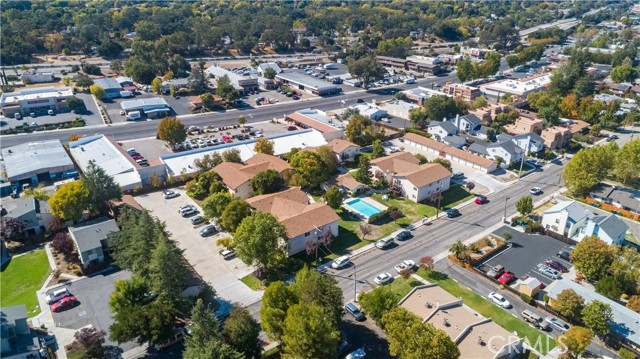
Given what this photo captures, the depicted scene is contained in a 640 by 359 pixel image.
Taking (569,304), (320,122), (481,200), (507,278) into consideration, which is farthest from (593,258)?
(320,122)

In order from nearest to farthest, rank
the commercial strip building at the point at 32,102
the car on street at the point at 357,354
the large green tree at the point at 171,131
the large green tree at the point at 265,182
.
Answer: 1. the car on street at the point at 357,354
2. the large green tree at the point at 265,182
3. the large green tree at the point at 171,131
4. the commercial strip building at the point at 32,102

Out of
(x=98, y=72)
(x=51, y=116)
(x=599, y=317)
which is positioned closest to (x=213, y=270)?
(x=599, y=317)

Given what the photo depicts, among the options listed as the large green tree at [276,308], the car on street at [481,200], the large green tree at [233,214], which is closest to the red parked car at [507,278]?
the car on street at [481,200]

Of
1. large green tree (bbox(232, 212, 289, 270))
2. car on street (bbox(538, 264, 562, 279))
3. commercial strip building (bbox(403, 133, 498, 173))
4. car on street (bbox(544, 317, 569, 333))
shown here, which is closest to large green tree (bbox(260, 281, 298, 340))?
large green tree (bbox(232, 212, 289, 270))

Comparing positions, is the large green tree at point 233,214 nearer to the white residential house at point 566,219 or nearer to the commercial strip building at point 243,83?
the white residential house at point 566,219

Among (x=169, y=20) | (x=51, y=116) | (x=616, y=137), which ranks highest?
(x=169, y=20)

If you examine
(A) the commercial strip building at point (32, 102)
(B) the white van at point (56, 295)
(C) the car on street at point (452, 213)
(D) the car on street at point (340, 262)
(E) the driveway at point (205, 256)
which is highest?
(A) the commercial strip building at point (32, 102)

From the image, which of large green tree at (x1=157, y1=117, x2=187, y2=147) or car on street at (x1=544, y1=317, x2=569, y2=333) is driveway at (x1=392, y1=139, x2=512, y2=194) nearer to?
car on street at (x1=544, y1=317, x2=569, y2=333)

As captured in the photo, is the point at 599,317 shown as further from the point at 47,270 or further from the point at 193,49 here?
the point at 193,49
